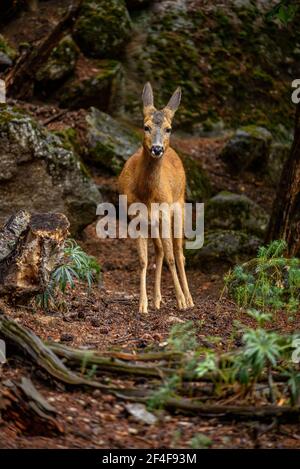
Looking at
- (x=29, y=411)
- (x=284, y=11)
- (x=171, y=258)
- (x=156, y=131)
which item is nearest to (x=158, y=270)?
(x=171, y=258)

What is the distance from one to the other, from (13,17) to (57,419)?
1081 cm

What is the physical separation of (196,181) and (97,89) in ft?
7.31

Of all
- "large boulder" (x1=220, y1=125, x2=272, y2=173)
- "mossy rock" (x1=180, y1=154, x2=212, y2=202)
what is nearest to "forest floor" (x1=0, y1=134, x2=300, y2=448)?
"mossy rock" (x1=180, y1=154, x2=212, y2=202)

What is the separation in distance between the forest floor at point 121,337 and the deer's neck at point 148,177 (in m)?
1.15

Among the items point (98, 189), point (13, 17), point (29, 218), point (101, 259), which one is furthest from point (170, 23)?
point (29, 218)

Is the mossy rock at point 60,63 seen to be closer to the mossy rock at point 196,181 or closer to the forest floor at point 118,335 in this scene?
the forest floor at point 118,335

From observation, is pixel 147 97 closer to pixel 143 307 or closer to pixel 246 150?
pixel 143 307

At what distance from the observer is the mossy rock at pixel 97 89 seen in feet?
40.7

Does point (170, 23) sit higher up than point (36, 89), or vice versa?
point (170, 23)

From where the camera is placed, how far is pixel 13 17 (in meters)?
13.9

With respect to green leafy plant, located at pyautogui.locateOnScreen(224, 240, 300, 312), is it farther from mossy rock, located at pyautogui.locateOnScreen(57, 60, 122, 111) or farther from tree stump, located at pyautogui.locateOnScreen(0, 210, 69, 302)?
mossy rock, located at pyautogui.locateOnScreen(57, 60, 122, 111)

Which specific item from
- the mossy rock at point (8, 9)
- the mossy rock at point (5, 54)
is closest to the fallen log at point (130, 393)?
the mossy rock at point (5, 54)

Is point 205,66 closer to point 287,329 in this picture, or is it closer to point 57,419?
point 287,329

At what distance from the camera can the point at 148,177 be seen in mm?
8117
